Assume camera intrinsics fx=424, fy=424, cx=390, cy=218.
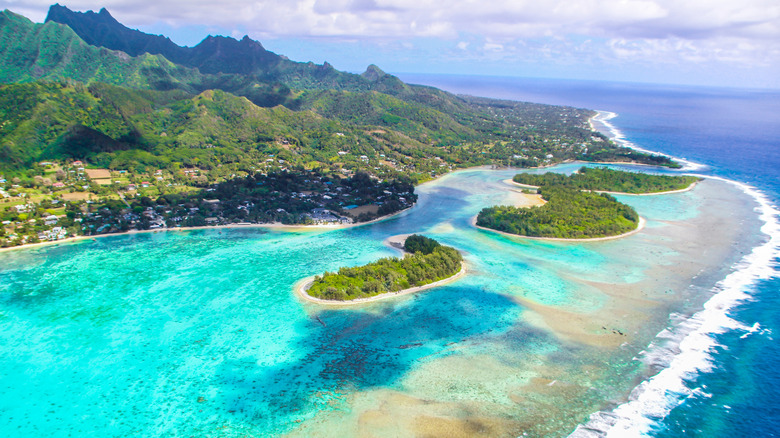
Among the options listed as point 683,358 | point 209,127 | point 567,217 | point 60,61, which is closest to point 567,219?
point 567,217

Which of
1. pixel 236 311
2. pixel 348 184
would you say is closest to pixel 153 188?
pixel 348 184

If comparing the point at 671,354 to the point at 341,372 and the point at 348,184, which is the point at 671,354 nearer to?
the point at 341,372

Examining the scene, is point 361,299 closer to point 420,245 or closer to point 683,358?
point 420,245

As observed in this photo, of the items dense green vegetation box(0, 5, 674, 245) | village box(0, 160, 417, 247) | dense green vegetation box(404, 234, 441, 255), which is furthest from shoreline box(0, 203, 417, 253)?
dense green vegetation box(404, 234, 441, 255)

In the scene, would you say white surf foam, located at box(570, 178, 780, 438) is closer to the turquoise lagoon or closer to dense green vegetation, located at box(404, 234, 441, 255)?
the turquoise lagoon

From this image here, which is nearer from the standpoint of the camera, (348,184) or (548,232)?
(548,232)

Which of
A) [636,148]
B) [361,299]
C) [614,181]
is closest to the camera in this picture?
[361,299]
